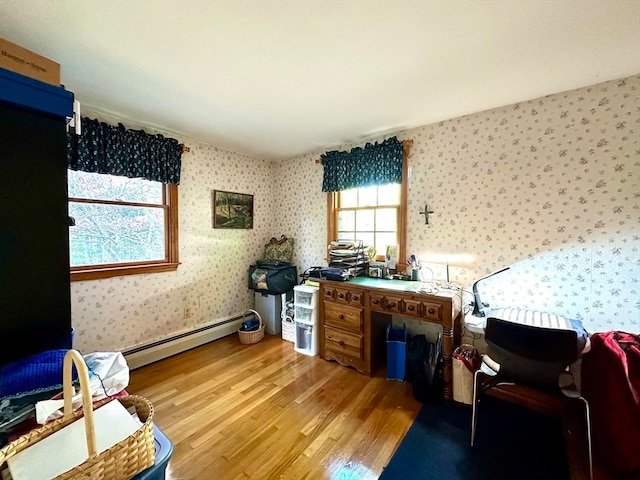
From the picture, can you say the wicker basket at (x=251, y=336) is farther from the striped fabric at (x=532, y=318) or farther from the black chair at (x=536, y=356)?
the striped fabric at (x=532, y=318)

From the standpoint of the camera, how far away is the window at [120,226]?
2.24 m

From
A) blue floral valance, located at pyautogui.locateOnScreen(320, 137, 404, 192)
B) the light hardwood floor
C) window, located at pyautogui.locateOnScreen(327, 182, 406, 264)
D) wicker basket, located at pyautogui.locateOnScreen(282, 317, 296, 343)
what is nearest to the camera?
the light hardwood floor

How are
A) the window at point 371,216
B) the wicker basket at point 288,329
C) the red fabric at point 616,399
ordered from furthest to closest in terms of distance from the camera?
the wicker basket at point 288,329, the window at point 371,216, the red fabric at point 616,399

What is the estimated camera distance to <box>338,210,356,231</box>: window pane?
315cm

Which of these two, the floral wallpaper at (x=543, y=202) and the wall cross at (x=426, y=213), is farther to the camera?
the wall cross at (x=426, y=213)

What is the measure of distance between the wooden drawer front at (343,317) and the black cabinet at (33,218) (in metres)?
1.92

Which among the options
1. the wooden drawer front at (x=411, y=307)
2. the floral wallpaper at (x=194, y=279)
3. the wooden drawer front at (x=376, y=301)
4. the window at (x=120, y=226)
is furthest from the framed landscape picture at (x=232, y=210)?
the wooden drawer front at (x=411, y=307)

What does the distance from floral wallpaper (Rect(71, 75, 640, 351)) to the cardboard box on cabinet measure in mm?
1236

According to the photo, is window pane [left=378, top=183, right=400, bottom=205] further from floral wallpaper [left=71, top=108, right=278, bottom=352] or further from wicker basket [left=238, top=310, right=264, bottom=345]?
wicker basket [left=238, top=310, right=264, bottom=345]

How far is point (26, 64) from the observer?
3.98ft

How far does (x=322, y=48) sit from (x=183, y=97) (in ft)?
3.98

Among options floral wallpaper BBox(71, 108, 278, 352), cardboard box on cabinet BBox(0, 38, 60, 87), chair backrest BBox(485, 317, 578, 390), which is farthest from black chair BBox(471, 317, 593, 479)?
floral wallpaper BBox(71, 108, 278, 352)

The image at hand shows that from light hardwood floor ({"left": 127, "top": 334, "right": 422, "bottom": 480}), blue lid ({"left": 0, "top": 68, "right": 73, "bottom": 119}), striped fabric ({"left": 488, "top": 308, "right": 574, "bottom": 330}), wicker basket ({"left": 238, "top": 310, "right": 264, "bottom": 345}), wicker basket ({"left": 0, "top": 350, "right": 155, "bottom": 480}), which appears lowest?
light hardwood floor ({"left": 127, "top": 334, "right": 422, "bottom": 480})

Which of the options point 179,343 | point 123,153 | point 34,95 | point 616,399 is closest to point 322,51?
point 34,95
